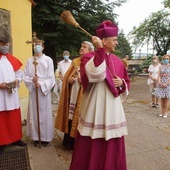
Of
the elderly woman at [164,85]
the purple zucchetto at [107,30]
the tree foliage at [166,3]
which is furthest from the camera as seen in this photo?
the tree foliage at [166,3]

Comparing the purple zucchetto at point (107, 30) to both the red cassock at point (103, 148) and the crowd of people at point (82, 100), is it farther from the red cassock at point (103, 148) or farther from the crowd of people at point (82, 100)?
the red cassock at point (103, 148)

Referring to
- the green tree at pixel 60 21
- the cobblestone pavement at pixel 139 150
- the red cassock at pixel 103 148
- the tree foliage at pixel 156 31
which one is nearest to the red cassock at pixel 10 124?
the cobblestone pavement at pixel 139 150

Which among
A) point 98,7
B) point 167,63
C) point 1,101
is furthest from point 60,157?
point 98,7

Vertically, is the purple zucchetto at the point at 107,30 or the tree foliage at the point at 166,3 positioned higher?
the tree foliage at the point at 166,3

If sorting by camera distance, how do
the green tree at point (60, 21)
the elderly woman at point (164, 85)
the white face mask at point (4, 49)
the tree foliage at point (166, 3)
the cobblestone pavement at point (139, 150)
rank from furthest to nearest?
the tree foliage at point (166, 3), the green tree at point (60, 21), the elderly woman at point (164, 85), the white face mask at point (4, 49), the cobblestone pavement at point (139, 150)

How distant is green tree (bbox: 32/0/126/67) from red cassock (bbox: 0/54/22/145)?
7.94 metres

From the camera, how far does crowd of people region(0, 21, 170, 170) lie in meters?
2.71

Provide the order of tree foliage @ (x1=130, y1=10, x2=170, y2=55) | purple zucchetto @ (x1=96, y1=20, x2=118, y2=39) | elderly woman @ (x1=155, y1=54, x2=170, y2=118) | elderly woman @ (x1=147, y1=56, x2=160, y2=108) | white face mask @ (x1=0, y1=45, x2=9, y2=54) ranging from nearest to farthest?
purple zucchetto @ (x1=96, y1=20, x2=118, y2=39) < white face mask @ (x1=0, y1=45, x2=9, y2=54) < elderly woman @ (x1=155, y1=54, x2=170, y2=118) < elderly woman @ (x1=147, y1=56, x2=160, y2=108) < tree foliage @ (x1=130, y1=10, x2=170, y2=55)

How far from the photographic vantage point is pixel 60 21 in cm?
1168

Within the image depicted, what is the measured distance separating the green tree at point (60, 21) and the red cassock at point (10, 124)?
7.94 metres

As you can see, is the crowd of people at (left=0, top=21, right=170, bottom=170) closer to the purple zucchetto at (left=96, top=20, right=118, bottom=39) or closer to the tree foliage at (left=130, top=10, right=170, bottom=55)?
the purple zucchetto at (left=96, top=20, right=118, bottom=39)

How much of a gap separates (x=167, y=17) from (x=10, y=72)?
74.1 feet

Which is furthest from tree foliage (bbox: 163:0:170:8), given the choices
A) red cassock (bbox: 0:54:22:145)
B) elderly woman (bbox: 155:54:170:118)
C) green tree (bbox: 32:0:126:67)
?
red cassock (bbox: 0:54:22:145)

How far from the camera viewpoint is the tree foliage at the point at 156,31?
23.6m
